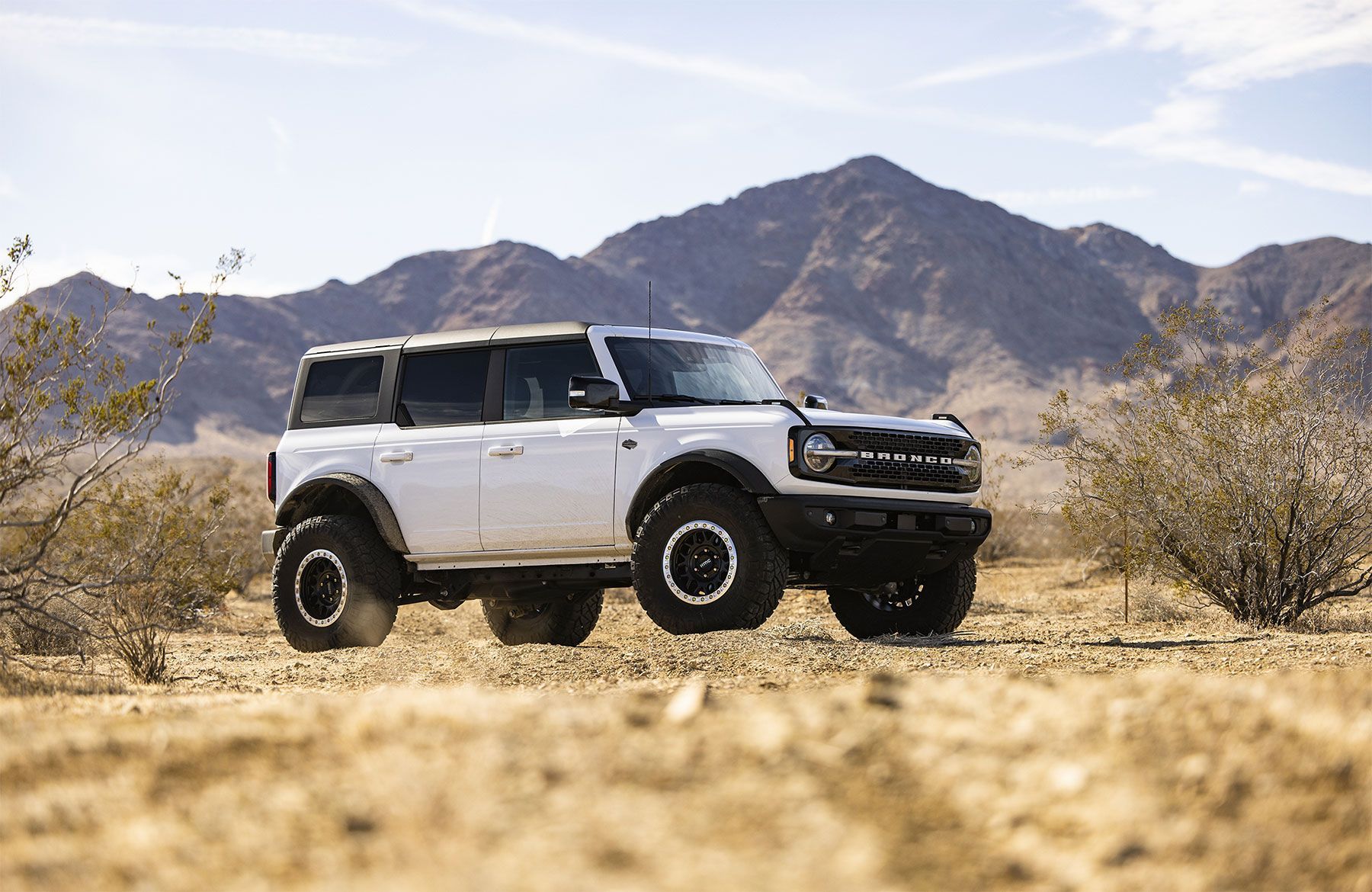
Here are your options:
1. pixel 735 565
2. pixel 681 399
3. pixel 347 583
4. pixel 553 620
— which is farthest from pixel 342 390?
pixel 735 565

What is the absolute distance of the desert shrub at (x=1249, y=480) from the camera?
464 inches

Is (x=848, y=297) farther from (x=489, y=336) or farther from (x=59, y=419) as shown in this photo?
(x=59, y=419)

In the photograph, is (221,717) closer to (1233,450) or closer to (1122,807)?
(1122,807)

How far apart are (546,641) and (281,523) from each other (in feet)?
7.99

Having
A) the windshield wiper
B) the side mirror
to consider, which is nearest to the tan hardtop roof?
the side mirror

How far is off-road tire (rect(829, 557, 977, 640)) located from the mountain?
83245 mm

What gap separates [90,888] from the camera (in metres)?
2.97

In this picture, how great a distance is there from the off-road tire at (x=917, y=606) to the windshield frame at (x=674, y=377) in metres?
1.56

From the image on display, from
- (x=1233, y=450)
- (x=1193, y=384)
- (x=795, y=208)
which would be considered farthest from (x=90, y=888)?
(x=795, y=208)

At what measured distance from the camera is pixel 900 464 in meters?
9.30

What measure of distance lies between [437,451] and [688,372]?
187cm

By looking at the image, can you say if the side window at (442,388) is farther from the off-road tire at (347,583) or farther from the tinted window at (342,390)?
the off-road tire at (347,583)

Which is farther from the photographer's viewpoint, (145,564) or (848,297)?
(848,297)

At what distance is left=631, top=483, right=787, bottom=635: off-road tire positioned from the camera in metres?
8.77
